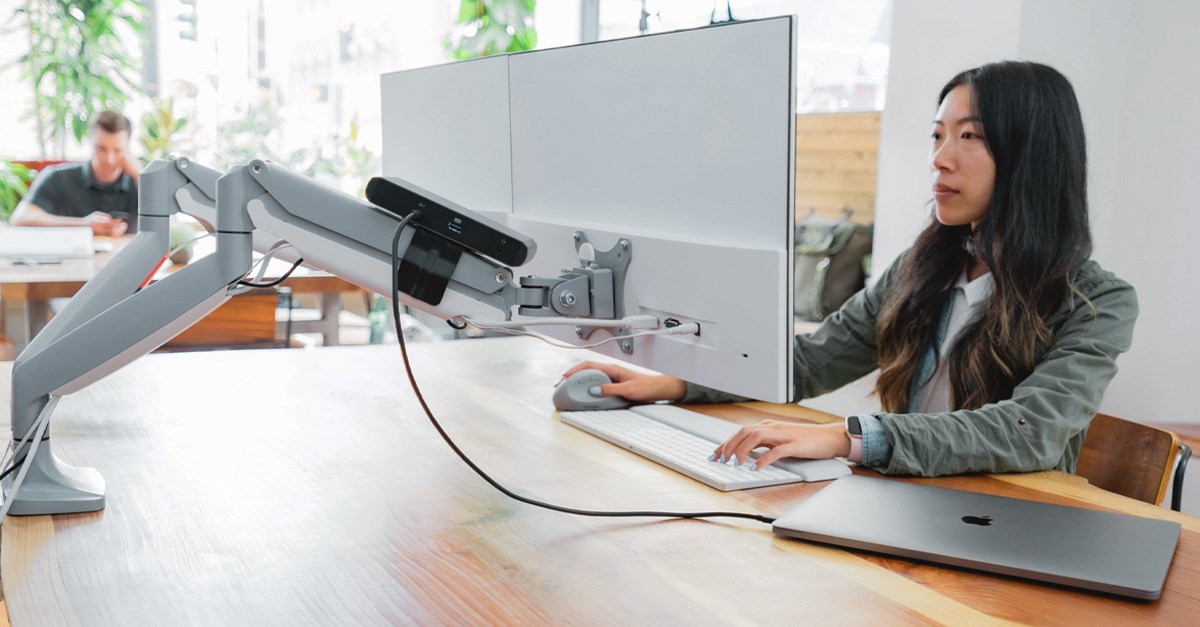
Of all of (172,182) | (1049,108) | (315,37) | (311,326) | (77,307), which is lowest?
(311,326)

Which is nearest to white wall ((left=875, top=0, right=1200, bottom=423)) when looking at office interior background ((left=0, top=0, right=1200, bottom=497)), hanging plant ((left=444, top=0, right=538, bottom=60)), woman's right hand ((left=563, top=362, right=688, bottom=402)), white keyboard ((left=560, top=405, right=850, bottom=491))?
office interior background ((left=0, top=0, right=1200, bottom=497))

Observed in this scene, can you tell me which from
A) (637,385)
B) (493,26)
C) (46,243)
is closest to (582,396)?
(637,385)

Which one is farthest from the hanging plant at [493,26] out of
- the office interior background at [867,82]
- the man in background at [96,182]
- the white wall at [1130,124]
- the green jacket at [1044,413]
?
the green jacket at [1044,413]

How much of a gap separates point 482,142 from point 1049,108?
90cm

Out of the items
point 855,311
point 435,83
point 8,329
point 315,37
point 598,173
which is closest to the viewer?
point 598,173

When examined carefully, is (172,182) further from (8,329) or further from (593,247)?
(8,329)

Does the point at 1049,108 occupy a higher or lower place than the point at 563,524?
higher

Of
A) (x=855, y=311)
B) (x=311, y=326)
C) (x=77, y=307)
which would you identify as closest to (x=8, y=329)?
(x=311, y=326)

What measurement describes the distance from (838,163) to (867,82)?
306 millimetres

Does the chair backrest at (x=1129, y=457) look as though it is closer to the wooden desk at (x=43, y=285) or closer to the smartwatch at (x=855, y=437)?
the smartwatch at (x=855, y=437)

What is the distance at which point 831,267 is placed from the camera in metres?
3.55

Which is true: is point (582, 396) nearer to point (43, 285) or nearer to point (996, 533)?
point (996, 533)

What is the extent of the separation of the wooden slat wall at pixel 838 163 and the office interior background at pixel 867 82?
0.08m

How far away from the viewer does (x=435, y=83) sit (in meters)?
1.46
